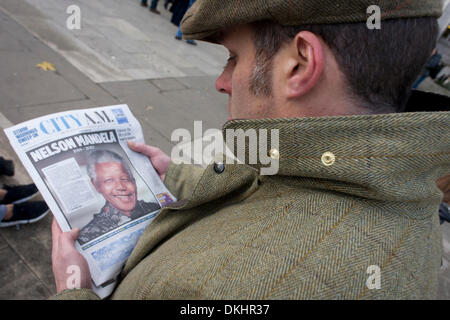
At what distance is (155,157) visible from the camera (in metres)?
1.46

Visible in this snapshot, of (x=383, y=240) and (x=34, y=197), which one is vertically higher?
(x=383, y=240)

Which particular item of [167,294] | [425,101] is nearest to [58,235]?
[167,294]

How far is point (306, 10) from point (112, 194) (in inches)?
39.4

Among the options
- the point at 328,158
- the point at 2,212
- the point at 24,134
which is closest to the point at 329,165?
the point at 328,158

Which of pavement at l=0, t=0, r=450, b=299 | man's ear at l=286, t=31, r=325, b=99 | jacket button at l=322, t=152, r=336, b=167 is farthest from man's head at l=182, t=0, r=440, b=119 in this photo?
pavement at l=0, t=0, r=450, b=299

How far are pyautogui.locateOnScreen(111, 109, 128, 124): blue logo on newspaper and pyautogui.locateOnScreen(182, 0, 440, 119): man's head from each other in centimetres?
75

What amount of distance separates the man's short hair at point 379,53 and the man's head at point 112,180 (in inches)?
34.9

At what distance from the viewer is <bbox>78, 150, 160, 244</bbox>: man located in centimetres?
112

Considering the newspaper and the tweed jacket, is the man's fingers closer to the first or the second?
the newspaper

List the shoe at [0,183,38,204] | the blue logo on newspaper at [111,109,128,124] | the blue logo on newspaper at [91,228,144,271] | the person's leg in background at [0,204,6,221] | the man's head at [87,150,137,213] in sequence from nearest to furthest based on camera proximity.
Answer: the blue logo on newspaper at [91,228,144,271] < the man's head at [87,150,137,213] < the blue logo on newspaper at [111,109,128,124] < the person's leg in background at [0,204,6,221] < the shoe at [0,183,38,204]

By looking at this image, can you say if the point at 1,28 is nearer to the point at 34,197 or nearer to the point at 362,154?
the point at 34,197

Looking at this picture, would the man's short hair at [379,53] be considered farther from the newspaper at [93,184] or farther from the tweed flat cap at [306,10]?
the newspaper at [93,184]

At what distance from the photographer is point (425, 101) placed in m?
1.06
